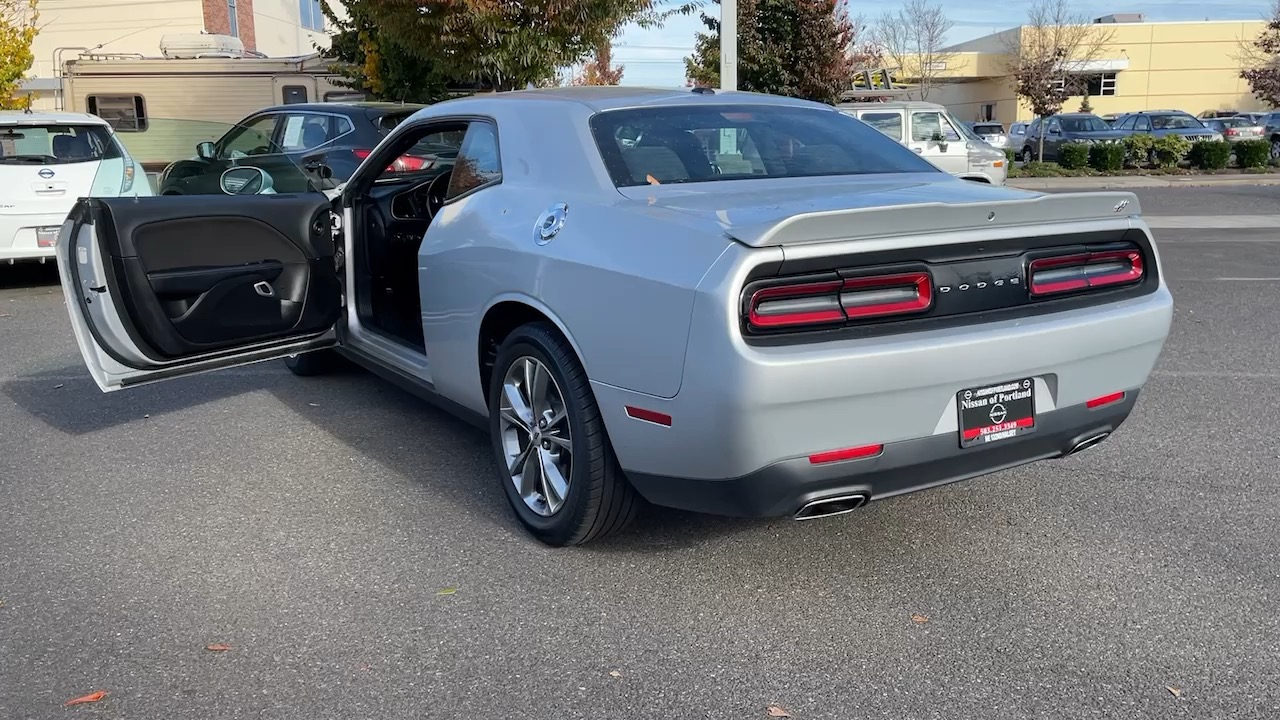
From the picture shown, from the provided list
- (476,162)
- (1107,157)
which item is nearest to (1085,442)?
(476,162)

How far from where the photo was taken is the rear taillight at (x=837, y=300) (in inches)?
122

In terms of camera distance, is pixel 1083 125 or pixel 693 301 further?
pixel 1083 125

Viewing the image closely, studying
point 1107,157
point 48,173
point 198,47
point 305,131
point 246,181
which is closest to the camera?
point 246,181

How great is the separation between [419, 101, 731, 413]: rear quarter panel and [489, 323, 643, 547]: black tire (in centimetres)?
10

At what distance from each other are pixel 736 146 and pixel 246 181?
8.48 ft

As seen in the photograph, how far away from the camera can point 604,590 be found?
363 cm

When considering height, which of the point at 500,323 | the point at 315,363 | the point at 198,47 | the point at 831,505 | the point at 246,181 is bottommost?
the point at 315,363

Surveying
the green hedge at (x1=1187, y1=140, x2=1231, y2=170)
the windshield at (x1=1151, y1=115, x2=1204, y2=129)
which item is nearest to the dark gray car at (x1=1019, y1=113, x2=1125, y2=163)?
the windshield at (x1=1151, y1=115, x2=1204, y2=129)

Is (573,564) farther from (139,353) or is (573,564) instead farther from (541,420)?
(139,353)

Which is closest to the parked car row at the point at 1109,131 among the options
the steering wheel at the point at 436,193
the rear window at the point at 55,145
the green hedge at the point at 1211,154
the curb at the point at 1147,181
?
the green hedge at the point at 1211,154

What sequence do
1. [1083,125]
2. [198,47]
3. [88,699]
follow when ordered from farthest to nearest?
[1083,125] → [198,47] → [88,699]

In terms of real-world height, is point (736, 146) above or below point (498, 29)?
below

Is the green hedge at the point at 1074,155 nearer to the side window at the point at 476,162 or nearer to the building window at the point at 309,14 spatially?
the side window at the point at 476,162

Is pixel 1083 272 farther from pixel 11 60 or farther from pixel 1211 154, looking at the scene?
pixel 1211 154
